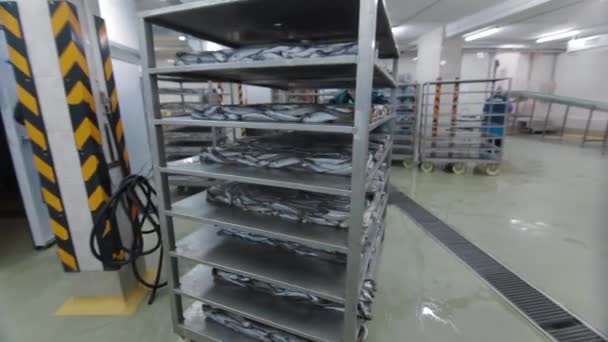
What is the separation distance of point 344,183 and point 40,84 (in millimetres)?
1571

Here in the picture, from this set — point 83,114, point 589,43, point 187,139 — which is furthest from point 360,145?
point 589,43

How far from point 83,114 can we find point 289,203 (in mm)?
1149

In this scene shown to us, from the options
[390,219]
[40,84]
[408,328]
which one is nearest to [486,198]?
[390,219]

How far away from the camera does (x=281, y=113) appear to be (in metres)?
1.10

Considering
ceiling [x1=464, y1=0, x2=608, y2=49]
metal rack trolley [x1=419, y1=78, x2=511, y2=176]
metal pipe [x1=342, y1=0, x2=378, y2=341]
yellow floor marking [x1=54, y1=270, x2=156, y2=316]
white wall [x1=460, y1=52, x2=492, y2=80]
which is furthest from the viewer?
white wall [x1=460, y1=52, x2=492, y2=80]

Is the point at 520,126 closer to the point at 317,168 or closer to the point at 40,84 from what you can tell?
the point at 317,168

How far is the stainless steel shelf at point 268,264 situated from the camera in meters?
1.12

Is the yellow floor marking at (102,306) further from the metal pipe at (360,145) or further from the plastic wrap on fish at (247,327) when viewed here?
the metal pipe at (360,145)

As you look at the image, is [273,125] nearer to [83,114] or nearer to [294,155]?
[294,155]

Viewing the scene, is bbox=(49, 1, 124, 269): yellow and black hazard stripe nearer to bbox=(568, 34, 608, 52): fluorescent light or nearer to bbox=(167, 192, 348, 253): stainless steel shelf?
bbox=(167, 192, 348, 253): stainless steel shelf

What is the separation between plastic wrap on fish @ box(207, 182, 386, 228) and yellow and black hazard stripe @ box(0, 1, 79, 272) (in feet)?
2.79

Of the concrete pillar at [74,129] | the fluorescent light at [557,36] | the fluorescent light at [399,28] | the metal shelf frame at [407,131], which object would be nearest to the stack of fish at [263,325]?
the concrete pillar at [74,129]

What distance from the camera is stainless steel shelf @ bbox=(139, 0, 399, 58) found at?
103cm

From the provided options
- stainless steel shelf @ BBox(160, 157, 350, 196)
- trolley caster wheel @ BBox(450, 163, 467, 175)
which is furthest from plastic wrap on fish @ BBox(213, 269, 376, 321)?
trolley caster wheel @ BBox(450, 163, 467, 175)
